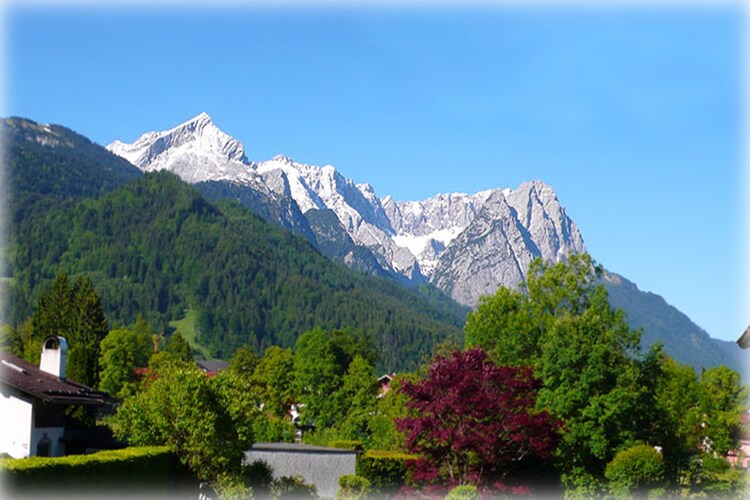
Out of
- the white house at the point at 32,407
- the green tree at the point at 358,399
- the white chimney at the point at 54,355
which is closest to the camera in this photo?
the white house at the point at 32,407

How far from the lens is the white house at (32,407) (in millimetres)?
30078

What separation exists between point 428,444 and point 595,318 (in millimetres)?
11482

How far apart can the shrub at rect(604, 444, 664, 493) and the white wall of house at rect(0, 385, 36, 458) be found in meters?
Result: 23.2

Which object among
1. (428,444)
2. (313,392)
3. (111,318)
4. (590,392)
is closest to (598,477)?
(590,392)

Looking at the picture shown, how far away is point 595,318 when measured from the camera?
43.1 m

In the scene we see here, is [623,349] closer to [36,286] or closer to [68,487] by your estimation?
[68,487]

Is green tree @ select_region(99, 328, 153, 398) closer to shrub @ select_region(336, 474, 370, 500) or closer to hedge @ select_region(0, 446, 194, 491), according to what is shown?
shrub @ select_region(336, 474, 370, 500)

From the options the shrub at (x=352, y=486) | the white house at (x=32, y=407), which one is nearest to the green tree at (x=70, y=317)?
the shrub at (x=352, y=486)

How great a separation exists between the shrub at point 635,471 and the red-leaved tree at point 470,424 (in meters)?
3.82

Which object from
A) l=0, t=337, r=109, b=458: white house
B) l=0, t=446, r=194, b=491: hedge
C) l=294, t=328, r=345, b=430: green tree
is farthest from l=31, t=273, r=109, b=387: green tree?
l=0, t=446, r=194, b=491: hedge

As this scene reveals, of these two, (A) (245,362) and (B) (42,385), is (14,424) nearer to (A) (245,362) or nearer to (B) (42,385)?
(B) (42,385)

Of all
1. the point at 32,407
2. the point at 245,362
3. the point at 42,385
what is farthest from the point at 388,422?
the point at 245,362

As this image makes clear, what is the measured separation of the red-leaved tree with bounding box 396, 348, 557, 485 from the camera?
116 feet

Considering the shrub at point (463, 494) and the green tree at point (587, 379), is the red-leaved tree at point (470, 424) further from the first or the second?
the shrub at point (463, 494)
